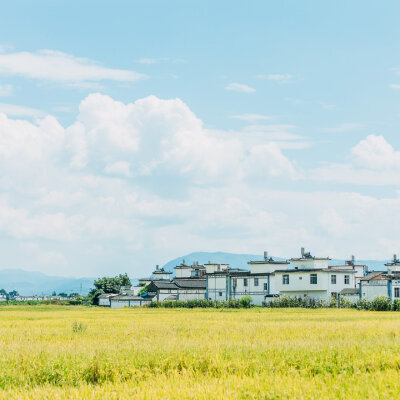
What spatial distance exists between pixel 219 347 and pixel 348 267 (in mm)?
66504

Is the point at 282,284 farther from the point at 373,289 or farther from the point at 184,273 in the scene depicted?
the point at 184,273

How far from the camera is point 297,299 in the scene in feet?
230

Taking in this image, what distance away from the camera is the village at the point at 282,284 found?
224 feet

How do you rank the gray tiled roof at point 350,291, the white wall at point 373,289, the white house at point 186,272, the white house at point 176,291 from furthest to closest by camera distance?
the white house at point 186,272
the white house at point 176,291
the gray tiled roof at point 350,291
the white wall at point 373,289

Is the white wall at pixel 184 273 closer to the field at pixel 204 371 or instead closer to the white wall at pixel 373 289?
the white wall at pixel 373 289

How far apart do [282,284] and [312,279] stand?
395 cm

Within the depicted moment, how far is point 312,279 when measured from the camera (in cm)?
7244

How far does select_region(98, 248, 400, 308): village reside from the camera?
68.2 metres

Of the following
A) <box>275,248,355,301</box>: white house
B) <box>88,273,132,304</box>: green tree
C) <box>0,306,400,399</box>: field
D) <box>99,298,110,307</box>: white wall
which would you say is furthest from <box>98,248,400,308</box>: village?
<box>0,306,400,399</box>: field

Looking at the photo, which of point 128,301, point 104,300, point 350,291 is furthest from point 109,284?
point 350,291

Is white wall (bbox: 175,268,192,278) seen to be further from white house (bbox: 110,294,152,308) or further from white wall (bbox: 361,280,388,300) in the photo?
white wall (bbox: 361,280,388,300)

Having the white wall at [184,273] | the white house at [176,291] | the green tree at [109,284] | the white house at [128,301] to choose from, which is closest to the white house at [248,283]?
the white house at [176,291]

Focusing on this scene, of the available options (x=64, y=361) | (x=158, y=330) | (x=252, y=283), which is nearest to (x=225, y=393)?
(x=64, y=361)

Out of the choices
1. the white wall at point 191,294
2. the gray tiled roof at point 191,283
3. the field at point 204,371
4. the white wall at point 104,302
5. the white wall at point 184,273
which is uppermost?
the white wall at point 184,273
